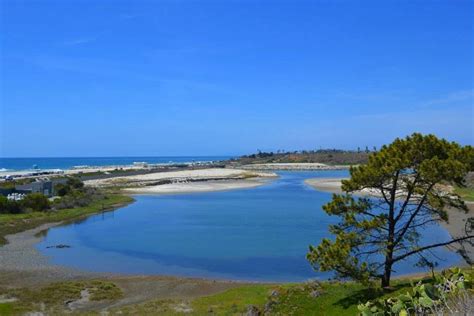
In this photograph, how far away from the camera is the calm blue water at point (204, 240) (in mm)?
33831

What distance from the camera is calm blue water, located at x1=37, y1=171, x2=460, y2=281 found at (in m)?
33.8

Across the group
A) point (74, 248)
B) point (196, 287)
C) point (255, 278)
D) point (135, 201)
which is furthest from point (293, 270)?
point (135, 201)

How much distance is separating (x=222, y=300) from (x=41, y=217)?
3632 centimetres

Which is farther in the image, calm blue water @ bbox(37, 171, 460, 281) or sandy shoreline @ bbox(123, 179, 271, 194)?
sandy shoreline @ bbox(123, 179, 271, 194)

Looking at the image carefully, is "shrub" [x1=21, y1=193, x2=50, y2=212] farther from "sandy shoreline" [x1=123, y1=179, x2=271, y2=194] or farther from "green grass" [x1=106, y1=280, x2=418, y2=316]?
"green grass" [x1=106, y1=280, x2=418, y2=316]

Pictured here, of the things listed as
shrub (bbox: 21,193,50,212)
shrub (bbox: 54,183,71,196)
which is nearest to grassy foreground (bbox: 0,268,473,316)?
shrub (bbox: 21,193,50,212)

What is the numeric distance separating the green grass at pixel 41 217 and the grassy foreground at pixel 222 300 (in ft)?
59.2

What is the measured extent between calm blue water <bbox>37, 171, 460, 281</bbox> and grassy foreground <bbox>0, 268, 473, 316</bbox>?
5.58m

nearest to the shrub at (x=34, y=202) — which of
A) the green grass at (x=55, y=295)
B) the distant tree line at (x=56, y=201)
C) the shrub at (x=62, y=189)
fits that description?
the distant tree line at (x=56, y=201)

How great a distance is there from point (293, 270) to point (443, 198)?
1508 centimetres

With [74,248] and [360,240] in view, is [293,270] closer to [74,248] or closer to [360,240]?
[360,240]

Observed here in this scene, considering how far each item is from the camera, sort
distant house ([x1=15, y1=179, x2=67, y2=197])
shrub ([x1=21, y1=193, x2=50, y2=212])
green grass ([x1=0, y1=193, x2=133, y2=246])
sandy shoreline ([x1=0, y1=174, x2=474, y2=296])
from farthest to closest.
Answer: distant house ([x1=15, y1=179, x2=67, y2=197]) → shrub ([x1=21, y1=193, x2=50, y2=212]) → green grass ([x1=0, y1=193, x2=133, y2=246]) → sandy shoreline ([x1=0, y1=174, x2=474, y2=296])

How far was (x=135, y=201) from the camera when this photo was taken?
75.6m

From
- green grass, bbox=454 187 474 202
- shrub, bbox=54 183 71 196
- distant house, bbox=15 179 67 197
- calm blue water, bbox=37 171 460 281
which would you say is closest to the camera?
calm blue water, bbox=37 171 460 281
